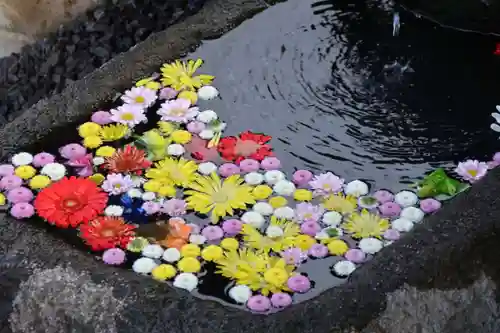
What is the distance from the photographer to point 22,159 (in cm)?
197

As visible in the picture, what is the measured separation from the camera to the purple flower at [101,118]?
2.10 meters

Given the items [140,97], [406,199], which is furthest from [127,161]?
[406,199]

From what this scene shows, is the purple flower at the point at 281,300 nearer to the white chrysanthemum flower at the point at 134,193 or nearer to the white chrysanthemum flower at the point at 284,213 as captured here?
the white chrysanthemum flower at the point at 284,213

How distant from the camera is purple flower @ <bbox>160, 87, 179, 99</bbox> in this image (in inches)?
86.9

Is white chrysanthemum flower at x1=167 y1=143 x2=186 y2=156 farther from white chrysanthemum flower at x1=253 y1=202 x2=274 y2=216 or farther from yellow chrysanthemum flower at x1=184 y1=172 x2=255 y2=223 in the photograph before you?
white chrysanthemum flower at x1=253 y1=202 x2=274 y2=216

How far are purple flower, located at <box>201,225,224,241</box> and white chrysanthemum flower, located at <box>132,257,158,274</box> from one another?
0.40ft

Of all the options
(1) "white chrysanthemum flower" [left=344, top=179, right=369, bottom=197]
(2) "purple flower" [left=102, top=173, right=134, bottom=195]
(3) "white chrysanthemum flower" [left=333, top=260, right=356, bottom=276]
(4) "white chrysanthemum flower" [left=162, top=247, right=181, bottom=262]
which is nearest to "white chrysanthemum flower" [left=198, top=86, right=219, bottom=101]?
(2) "purple flower" [left=102, top=173, right=134, bottom=195]

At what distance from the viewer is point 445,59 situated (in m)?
2.37

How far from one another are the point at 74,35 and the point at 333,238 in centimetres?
165

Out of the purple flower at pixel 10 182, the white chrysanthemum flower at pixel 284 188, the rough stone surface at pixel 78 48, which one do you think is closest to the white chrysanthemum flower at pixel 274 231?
the white chrysanthemum flower at pixel 284 188

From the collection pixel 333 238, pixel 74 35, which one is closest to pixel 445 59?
pixel 333 238

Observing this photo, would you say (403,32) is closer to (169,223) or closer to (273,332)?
(169,223)

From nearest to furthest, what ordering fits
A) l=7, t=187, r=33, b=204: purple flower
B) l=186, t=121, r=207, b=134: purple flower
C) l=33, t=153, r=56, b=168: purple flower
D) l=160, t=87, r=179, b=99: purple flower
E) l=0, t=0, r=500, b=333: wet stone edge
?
1. l=0, t=0, r=500, b=333: wet stone edge
2. l=7, t=187, r=33, b=204: purple flower
3. l=33, t=153, r=56, b=168: purple flower
4. l=186, t=121, r=207, b=134: purple flower
5. l=160, t=87, r=179, b=99: purple flower

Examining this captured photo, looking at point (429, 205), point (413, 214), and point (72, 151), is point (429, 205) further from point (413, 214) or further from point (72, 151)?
point (72, 151)
